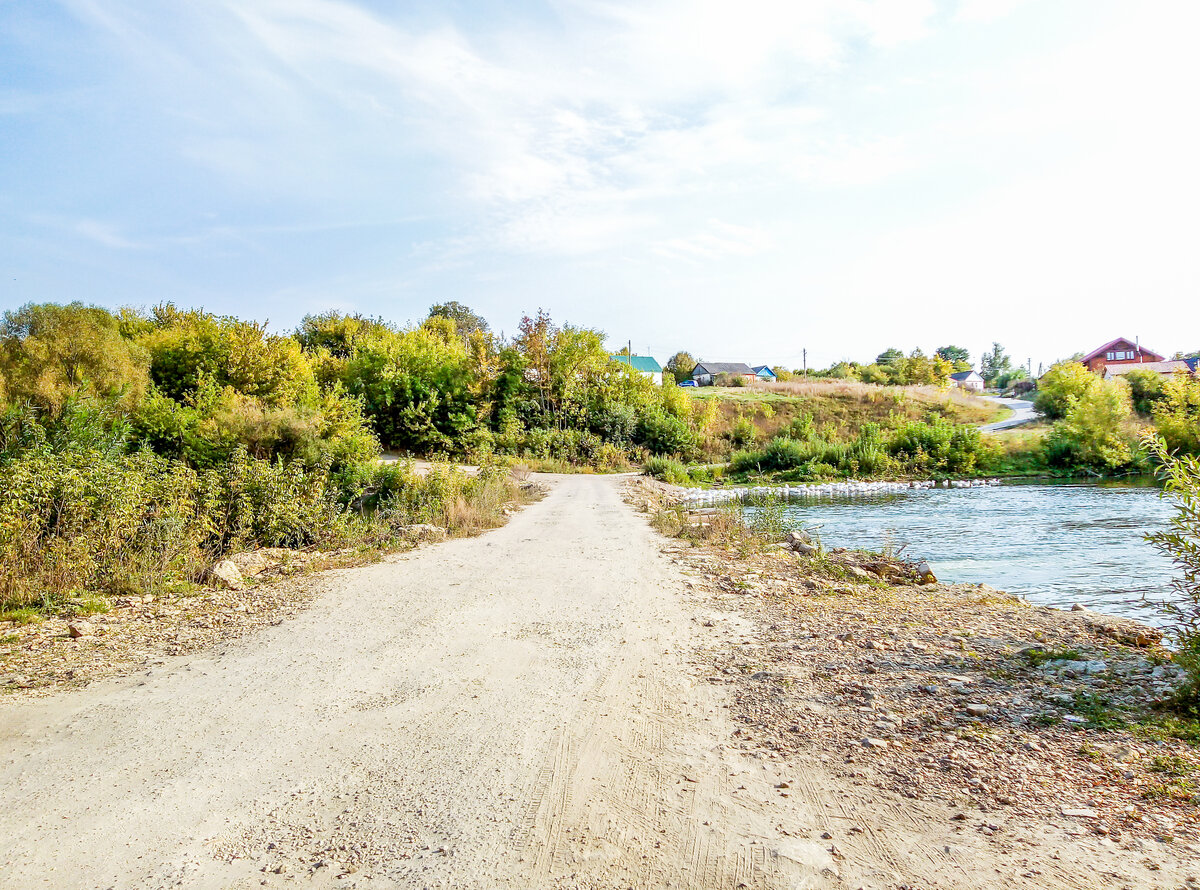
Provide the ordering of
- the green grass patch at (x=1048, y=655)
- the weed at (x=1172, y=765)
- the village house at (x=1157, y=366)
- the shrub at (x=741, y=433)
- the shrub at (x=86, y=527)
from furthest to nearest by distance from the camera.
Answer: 1. the village house at (x=1157, y=366)
2. the shrub at (x=741, y=433)
3. the shrub at (x=86, y=527)
4. the green grass patch at (x=1048, y=655)
5. the weed at (x=1172, y=765)

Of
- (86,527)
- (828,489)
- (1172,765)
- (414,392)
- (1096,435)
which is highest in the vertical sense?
(414,392)

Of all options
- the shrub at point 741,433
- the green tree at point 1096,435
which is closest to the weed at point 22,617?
the shrub at point 741,433

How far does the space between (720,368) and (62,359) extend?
250ft

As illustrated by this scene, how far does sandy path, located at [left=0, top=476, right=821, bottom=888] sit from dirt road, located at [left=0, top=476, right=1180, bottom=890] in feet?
0.05

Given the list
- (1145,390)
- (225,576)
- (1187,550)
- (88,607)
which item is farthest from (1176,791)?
(1145,390)

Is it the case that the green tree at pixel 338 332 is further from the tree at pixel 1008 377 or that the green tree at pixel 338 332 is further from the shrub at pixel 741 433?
the tree at pixel 1008 377

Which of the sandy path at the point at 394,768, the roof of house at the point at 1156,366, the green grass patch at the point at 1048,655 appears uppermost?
the roof of house at the point at 1156,366

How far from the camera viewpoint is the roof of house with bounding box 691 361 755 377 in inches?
3208

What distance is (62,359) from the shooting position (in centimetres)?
1497

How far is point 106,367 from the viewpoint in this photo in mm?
15555

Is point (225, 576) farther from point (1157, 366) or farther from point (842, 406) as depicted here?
point (1157, 366)

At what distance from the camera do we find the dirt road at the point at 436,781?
289 centimetres

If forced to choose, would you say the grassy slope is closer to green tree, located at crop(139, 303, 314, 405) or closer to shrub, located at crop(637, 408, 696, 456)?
shrub, located at crop(637, 408, 696, 456)

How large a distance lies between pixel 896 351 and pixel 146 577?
294 ft
